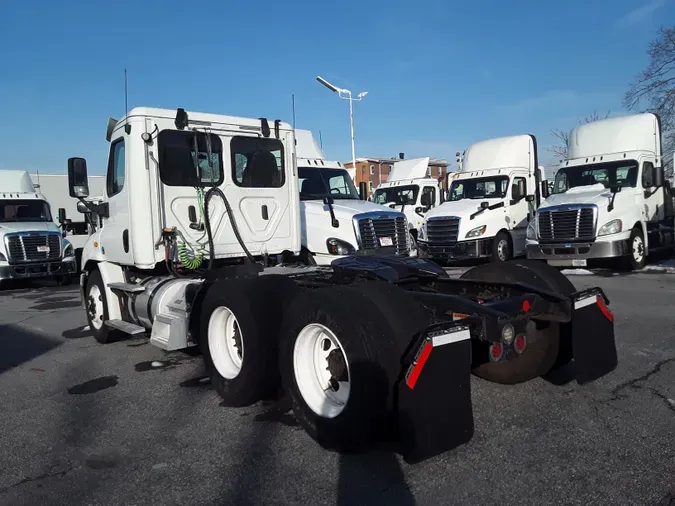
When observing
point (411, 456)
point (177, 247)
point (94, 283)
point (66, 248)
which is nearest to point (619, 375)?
point (411, 456)

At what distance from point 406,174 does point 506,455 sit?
57.3ft

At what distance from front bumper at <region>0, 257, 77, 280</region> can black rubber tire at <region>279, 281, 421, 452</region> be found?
44.2ft

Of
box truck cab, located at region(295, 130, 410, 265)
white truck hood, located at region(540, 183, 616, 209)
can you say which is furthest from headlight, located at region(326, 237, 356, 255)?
white truck hood, located at region(540, 183, 616, 209)

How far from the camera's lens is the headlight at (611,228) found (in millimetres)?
13078

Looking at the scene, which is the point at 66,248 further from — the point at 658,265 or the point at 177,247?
the point at 658,265

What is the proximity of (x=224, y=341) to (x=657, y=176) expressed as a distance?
42.0 ft

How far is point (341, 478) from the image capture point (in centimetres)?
350

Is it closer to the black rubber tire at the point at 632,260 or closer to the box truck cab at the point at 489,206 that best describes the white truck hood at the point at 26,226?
the box truck cab at the point at 489,206

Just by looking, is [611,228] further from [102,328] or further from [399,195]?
[102,328]

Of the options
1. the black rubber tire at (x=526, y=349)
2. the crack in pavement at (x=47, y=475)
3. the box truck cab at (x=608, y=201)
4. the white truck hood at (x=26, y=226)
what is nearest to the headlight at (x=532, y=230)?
the box truck cab at (x=608, y=201)

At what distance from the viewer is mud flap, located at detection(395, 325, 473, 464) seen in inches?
129

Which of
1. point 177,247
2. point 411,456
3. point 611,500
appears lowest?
point 611,500

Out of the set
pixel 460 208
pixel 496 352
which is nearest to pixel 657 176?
pixel 460 208

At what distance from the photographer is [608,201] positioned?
43.3 feet
